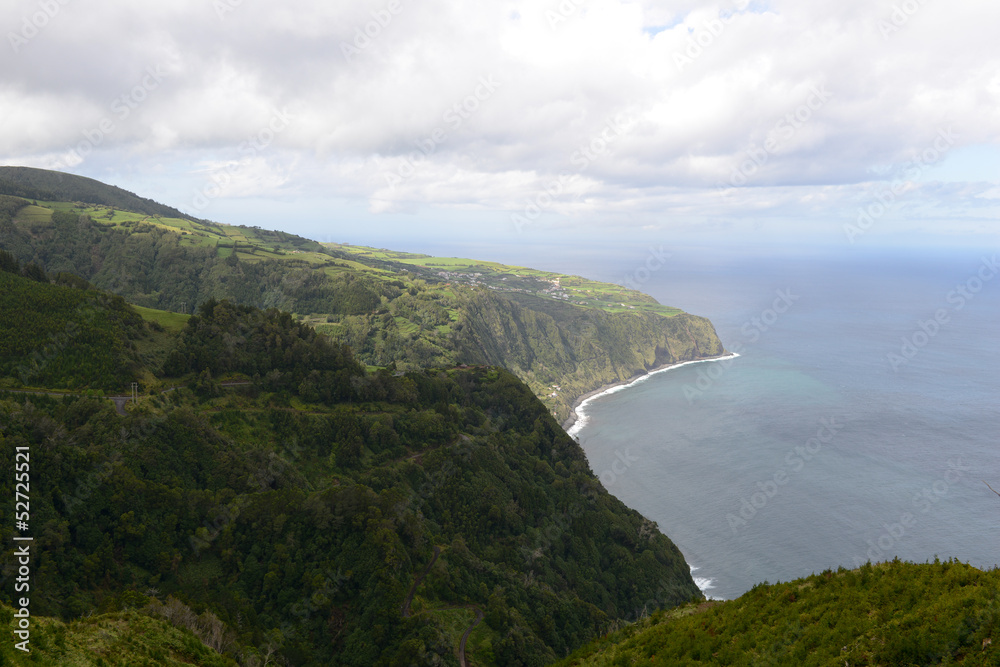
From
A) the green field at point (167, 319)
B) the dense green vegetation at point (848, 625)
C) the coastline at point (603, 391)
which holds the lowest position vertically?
the coastline at point (603, 391)

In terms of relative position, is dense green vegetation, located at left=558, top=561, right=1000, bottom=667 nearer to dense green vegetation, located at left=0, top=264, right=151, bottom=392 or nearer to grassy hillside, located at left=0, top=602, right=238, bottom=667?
grassy hillside, located at left=0, top=602, right=238, bottom=667

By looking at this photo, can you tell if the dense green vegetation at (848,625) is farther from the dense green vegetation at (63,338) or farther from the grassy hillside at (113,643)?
the dense green vegetation at (63,338)

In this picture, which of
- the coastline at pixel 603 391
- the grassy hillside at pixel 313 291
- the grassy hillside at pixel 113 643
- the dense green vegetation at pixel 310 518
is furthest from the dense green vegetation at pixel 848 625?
the coastline at pixel 603 391

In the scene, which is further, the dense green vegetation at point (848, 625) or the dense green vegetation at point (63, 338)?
the dense green vegetation at point (63, 338)

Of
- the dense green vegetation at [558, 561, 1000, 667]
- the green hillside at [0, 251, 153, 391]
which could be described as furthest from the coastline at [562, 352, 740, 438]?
the dense green vegetation at [558, 561, 1000, 667]

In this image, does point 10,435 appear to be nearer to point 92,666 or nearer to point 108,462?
point 108,462

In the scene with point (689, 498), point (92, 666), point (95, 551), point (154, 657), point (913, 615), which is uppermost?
point (913, 615)

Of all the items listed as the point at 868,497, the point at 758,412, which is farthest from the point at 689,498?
the point at 758,412
